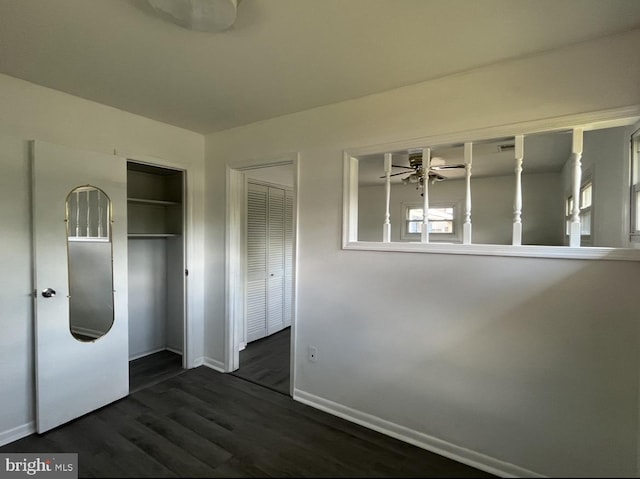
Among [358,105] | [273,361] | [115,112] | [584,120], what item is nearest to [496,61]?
[584,120]

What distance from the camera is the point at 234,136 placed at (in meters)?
3.04

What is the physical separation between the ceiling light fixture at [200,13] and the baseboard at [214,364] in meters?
2.90

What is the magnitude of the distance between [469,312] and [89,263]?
9.21 ft

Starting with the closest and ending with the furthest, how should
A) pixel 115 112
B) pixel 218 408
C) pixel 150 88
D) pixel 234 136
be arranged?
pixel 150 88, pixel 218 408, pixel 115 112, pixel 234 136

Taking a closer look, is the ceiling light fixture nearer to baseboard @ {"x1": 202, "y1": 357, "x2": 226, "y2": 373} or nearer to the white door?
the white door

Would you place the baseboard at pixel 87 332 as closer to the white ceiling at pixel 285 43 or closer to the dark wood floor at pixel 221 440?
the dark wood floor at pixel 221 440

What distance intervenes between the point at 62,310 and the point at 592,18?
362 centimetres

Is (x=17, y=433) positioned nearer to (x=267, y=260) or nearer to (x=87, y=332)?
(x=87, y=332)

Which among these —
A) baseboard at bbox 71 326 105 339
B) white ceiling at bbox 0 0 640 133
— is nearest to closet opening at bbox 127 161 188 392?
baseboard at bbox 71 326 105 339

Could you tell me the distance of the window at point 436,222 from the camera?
18.1 feet

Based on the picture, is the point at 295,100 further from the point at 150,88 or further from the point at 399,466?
the point at 399,466

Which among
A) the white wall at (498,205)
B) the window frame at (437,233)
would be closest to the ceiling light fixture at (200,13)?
the white wall at (498,205)

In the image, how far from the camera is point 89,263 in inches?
94.3

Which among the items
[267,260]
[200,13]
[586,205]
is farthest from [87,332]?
[586,205]
